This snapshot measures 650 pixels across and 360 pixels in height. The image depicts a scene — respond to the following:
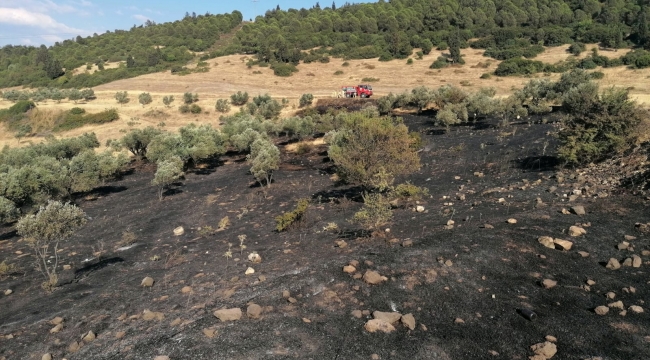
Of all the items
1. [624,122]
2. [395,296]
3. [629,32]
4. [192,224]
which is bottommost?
[192,224]

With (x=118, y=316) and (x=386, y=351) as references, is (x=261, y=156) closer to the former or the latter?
(x=118, y=316)

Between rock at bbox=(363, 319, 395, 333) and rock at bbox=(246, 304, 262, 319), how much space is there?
219 cm

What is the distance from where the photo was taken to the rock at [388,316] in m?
7.42

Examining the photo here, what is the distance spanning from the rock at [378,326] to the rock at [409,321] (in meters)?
0.25

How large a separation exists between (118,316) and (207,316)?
2409mm

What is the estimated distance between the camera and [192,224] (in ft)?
56.2

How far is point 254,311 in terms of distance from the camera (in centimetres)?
796

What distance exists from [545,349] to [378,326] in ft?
8.99

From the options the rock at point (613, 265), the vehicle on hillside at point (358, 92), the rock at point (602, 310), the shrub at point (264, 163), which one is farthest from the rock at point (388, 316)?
the vehicle on hillside at point (358, 92)

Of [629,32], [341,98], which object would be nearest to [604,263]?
[341,98]

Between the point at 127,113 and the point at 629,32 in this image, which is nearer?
the point at 127,113

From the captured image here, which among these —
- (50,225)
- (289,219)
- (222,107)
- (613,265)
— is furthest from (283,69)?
(613,265)

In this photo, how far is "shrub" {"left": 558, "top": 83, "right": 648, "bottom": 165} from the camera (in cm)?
1593

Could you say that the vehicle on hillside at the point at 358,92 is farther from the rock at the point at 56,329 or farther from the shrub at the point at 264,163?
the rock at the point at 56,329
